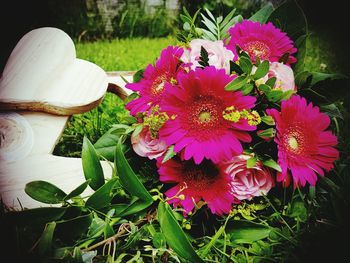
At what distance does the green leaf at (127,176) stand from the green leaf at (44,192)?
12 cm

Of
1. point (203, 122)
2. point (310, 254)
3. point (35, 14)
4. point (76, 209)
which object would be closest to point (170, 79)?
point (203, 122)

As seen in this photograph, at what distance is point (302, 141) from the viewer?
2.41 feet

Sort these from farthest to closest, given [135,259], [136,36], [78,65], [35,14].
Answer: [136,36], [35,14], [78,65], [135,259]

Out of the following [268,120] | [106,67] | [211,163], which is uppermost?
[268,120]

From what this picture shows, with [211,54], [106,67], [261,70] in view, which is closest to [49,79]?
Result: [211,54]

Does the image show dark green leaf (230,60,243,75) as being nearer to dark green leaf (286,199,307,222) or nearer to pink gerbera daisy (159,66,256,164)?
pink gerbera daisy (159,66,256,164)

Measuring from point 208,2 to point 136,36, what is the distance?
58 cm

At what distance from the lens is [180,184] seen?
2.46 ft

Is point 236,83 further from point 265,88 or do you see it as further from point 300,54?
point 300,54

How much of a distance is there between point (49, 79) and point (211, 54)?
0.49 m

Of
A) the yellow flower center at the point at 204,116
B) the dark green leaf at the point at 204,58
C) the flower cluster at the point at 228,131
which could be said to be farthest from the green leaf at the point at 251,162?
the dark green leaf at the point at 204,58

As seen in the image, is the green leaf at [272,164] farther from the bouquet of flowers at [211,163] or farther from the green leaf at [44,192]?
the green leaf at [44,192]

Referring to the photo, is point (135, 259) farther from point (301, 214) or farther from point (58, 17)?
point (58, 17)

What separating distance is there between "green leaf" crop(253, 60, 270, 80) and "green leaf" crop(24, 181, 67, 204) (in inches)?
17.0
